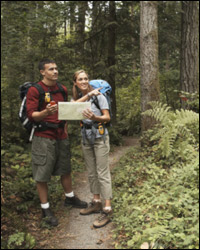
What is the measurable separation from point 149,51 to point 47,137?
12.1 feet

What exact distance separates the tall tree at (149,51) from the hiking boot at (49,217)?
354 centimetres

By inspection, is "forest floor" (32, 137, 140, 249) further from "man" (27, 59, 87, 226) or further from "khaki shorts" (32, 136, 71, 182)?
"khaki shorts" (32, 136, 71, 182)

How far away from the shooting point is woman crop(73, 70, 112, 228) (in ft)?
12.2

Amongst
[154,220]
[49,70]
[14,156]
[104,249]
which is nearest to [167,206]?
[154,220]

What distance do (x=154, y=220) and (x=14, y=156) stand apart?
511 centimetres

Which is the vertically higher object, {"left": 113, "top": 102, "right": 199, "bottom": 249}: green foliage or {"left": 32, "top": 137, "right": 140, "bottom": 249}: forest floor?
{"left": 113, "top": 102, "right": 199, "bottom": 249}: green foliage

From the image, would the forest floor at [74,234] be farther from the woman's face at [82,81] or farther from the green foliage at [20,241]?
the woman's face at [82,81]

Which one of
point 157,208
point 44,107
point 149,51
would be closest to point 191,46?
point 149,51

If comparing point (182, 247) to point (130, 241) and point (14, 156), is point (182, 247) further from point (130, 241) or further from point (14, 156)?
point (14, 156)

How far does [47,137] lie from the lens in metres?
3.99

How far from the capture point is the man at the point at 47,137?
12.5 ft

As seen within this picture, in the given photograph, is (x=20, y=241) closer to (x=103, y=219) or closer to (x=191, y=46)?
(x=103, y=219)

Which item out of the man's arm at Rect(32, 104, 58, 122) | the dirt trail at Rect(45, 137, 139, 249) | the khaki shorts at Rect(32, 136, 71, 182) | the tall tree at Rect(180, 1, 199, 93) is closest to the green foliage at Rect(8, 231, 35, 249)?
the dirt trail at Rect(45, 137, 139, 249)

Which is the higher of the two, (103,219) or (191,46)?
(191,46)
